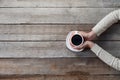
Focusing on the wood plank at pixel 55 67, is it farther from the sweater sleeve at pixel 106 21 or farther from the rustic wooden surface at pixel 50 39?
the sweater sleeve at pixel 106 21

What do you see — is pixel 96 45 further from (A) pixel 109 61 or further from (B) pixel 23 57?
(B) pixel 23 57

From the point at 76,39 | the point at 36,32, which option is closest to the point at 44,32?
the point at 36,32

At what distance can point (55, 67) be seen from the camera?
50.2 inches

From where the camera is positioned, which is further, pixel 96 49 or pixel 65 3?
pixel 65 3

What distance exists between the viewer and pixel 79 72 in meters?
1.28

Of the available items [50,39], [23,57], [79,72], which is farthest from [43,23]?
[79,72]

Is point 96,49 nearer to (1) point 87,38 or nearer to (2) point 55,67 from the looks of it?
(1) point 87,38

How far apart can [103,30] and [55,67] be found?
315 mm

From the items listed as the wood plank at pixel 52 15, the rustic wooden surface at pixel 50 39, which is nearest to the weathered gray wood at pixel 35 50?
the rustic wooden surface at pixel 50 39

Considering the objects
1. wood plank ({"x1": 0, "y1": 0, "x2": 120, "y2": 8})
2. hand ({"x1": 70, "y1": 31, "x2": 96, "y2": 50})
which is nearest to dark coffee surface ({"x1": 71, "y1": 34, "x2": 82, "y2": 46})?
hand ({"x1": 70, "y1": 31, "x2": 96, "y2": 50})

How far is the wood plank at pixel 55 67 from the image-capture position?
1.27 m

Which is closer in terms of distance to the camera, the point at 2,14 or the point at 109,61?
the point at 109,61

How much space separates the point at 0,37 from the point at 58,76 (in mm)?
373

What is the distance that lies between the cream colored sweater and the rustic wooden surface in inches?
2.3
